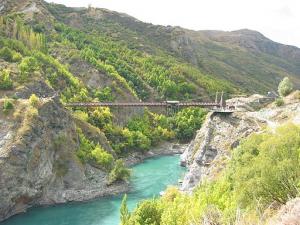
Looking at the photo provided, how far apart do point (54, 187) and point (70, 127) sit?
15.9m

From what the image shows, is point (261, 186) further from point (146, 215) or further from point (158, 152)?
point (158, 152)

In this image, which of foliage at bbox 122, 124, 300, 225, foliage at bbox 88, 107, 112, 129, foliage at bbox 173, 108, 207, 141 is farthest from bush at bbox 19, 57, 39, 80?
foliage at bbox 122, 124, 300, 225

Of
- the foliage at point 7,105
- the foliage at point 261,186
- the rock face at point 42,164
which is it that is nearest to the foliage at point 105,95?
the rock face at point 42,164

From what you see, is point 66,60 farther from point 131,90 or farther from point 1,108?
point 1,108

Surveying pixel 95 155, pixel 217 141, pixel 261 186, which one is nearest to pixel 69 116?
pixel 95 155

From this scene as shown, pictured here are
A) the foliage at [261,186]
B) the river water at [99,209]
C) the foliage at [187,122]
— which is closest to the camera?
the foliage at [261,186]

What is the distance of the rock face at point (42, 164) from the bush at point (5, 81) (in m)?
9.72

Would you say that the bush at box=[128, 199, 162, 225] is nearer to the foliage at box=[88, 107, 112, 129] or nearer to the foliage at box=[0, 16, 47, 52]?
the foliage at box=[88, 107, 112, 129]

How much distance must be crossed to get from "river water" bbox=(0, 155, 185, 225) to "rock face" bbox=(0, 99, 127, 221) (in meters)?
2.68

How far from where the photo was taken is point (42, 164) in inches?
3588

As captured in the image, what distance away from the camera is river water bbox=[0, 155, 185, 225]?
7900 cm

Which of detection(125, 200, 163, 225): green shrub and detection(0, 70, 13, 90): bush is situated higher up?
detection(0, 70, 13, 90): bush

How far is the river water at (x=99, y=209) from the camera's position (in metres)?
79.0

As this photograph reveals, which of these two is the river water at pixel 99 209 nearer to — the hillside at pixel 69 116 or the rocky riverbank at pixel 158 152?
the hillside at pixel 69 116
